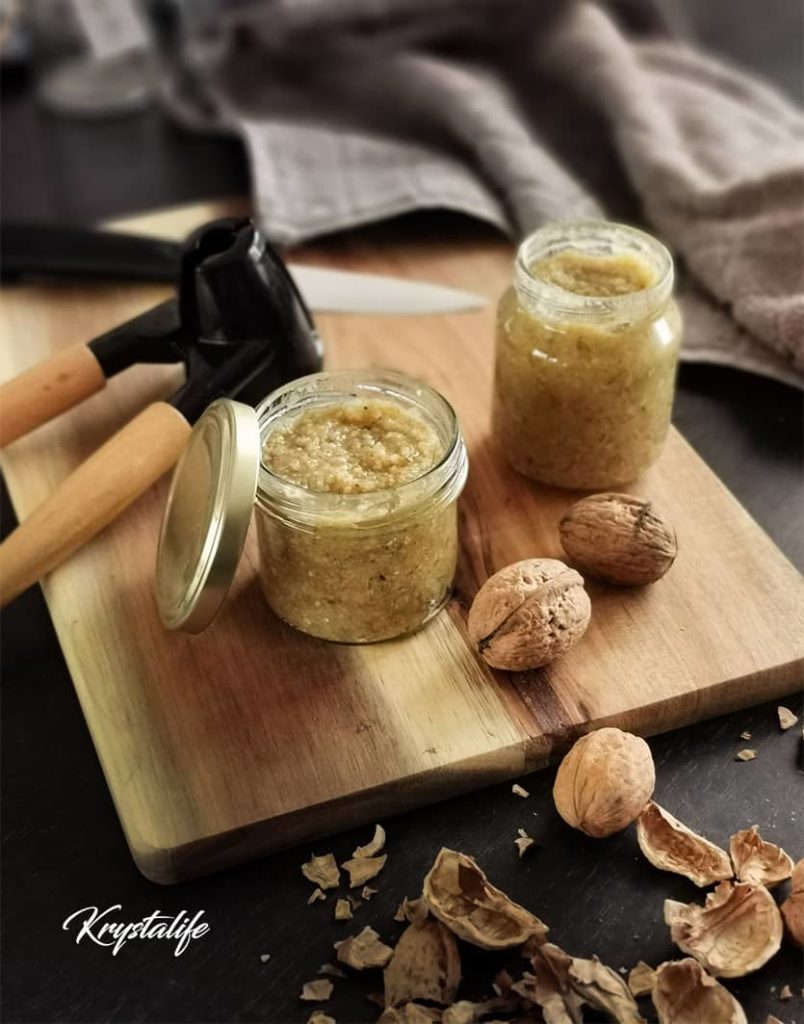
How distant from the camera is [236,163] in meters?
1.98

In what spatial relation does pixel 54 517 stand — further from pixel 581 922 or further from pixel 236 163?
pixel 236 163

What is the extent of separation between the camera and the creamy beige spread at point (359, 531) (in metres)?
1.05

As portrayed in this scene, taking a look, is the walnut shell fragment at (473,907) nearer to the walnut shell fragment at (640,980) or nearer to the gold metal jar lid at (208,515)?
the walnut shell fragment at (640,980)

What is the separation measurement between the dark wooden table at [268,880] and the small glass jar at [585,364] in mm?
307

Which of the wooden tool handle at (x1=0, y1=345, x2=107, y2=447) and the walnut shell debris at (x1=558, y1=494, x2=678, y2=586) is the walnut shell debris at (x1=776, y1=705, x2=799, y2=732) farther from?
the wooden tool handle at (x1=0, y1=345, x2=107, y2=447)

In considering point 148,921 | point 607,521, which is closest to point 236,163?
point 607,521

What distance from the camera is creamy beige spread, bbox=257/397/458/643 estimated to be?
3.46 ft

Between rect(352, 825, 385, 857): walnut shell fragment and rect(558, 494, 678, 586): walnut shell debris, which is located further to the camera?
rect(558, 494, 678, 586): walnut shell debris

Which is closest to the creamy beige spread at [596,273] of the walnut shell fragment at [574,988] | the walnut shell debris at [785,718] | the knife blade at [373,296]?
the knife blade at [373,296]

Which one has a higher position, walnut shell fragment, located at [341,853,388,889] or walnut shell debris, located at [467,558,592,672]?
walnut shell debris, located at [467,558,592,672]

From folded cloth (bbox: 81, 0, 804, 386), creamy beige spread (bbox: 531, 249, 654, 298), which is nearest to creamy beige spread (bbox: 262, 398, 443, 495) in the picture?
creamy beige spread (bbox: 531, 249, 654, 298)

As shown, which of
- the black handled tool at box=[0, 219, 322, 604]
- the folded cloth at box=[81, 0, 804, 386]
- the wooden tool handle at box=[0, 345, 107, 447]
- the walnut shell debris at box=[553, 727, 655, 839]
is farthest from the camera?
the folded cloth at box=[81, 0, 804, 386]

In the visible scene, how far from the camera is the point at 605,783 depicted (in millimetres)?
979

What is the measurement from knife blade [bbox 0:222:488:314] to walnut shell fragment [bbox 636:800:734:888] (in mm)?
780
